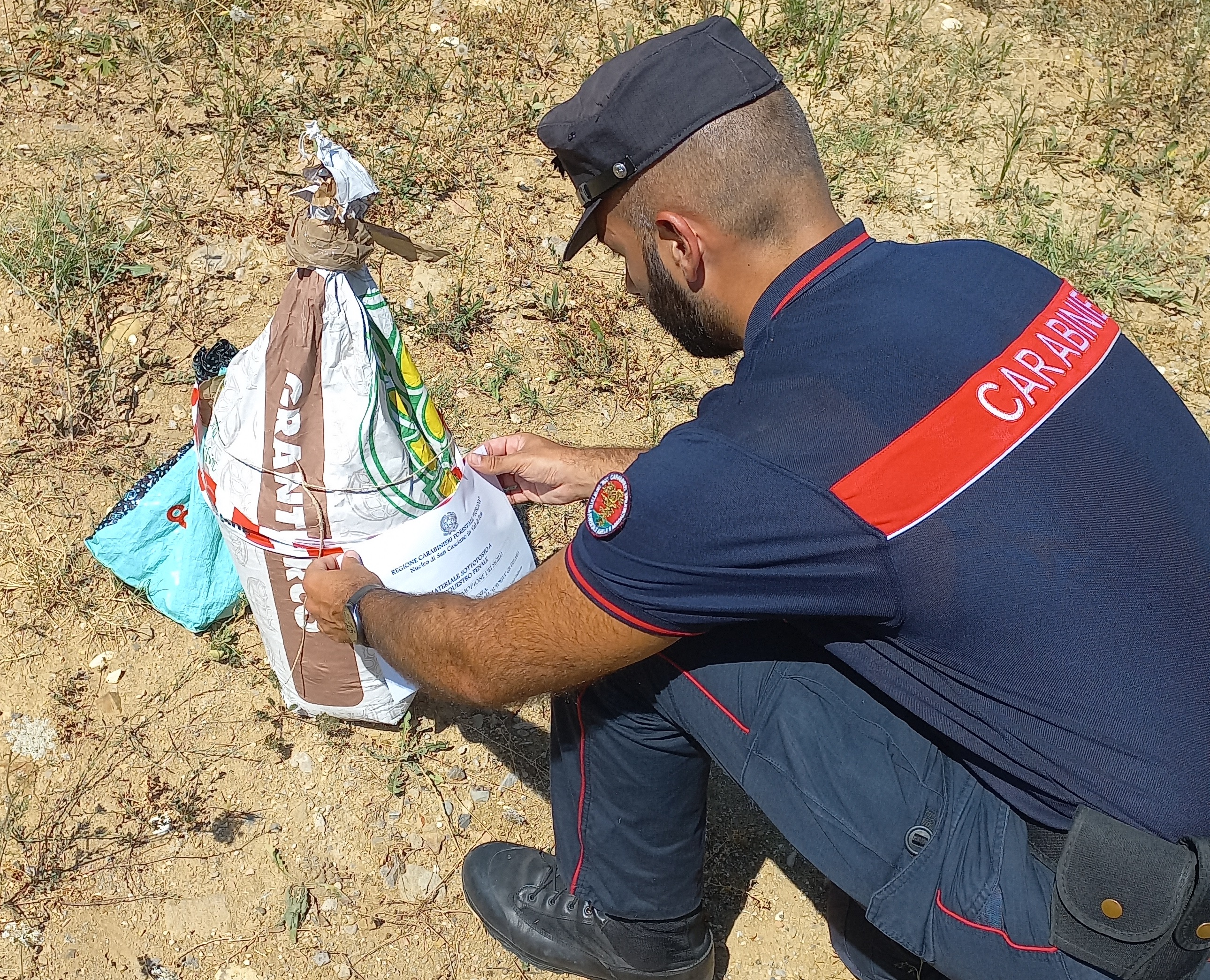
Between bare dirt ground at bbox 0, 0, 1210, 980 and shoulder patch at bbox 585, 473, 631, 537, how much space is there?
1.66ft

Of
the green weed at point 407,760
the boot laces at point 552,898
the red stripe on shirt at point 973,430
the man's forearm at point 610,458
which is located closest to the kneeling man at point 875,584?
the red stripe on shirt at point 973,430

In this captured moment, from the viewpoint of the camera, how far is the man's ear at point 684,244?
5.74 feet

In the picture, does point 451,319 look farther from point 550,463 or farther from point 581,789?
point 581,789

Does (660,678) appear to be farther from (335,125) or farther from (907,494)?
(335,125)

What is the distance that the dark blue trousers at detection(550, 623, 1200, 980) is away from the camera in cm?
163

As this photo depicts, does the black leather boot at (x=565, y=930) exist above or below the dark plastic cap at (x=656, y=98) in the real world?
below

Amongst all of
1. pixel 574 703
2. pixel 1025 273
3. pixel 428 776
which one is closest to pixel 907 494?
pixel 1025 273

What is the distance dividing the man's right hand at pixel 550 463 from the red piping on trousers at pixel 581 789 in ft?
1.57

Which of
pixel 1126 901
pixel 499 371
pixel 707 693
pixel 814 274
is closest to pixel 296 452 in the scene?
pixel 707 693

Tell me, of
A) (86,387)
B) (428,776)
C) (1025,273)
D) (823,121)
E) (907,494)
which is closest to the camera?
(907,494)

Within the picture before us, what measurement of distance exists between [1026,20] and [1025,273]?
3.30 meters

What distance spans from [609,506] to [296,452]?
709 mm

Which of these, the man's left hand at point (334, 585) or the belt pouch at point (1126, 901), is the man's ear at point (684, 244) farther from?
the belt pouch at point (1126, 901)

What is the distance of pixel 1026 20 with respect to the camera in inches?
174
